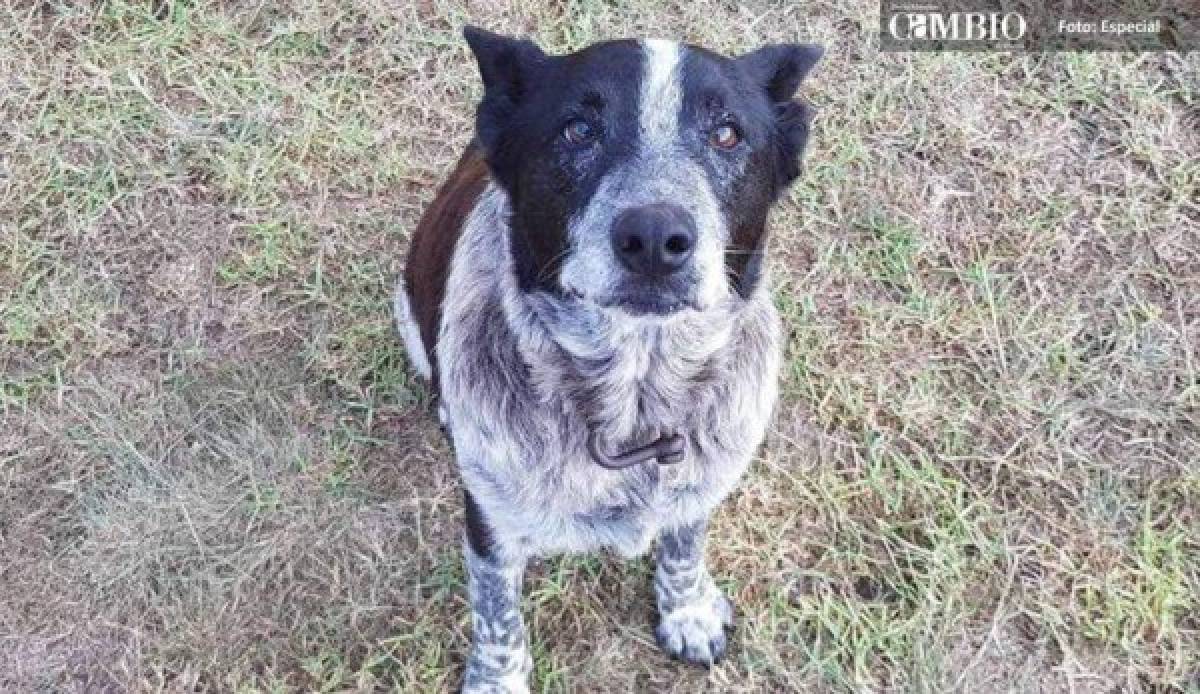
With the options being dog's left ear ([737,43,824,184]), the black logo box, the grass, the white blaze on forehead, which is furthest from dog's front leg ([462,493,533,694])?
the black logo box

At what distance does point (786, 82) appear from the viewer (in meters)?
2.87

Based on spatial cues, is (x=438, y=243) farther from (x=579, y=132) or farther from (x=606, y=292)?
(x=606, y=292)

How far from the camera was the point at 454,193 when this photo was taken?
339 cm

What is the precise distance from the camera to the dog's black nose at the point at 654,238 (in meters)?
2.39

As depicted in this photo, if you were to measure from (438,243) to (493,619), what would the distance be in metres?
1.12

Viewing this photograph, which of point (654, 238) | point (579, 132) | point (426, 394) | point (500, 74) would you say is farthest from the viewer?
point (426, 394)

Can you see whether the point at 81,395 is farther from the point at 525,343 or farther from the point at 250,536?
the point at 525,343

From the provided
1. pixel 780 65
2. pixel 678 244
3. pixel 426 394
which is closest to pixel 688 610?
pixel 426 394

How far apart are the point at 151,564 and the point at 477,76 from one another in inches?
87.1

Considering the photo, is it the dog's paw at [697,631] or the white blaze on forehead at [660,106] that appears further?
the dog's paw at [697,631]

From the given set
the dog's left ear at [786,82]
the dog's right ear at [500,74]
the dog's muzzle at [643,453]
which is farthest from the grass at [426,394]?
the dog's right ear at [500,74]

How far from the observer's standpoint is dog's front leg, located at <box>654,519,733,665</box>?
358 centimetres

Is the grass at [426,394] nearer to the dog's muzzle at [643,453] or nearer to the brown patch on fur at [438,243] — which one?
the brown patch on fur at [438,243]

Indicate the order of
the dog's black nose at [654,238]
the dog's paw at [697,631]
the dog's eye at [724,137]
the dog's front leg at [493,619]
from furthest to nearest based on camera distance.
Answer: the dog's paw at [697,631] < the dog's front leg at [493,619] < the dog's eye at [724,137] < the dog's black nose at [654,238]
